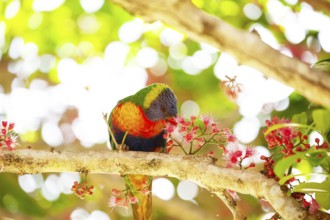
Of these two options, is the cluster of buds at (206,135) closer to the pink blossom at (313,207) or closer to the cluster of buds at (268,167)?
the cluster of buds at (268,167)

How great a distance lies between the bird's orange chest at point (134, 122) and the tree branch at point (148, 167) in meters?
1.24

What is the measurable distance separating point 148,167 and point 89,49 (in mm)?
2863

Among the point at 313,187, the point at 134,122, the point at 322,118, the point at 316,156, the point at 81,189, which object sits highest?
the point at 322,118

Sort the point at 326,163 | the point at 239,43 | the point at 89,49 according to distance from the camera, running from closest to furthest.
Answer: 1. the point at 239,43
2. the point at 326,163
3. the point at 89,49

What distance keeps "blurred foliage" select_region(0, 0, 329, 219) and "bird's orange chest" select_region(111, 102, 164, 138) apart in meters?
0.90

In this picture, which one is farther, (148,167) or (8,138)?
(8,138)

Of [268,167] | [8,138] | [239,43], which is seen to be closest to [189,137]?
[268,167]

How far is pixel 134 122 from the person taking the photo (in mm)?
3605

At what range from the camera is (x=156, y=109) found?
3512 mm

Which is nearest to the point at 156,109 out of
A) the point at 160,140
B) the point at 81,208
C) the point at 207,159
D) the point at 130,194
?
the point at 160,140

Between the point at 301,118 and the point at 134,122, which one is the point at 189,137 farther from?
the point at 134,122

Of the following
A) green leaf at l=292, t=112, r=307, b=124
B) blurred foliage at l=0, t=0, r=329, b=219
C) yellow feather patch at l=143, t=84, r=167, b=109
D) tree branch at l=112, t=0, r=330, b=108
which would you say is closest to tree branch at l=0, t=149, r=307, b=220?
green leaf at l=292, t=112, r=307, b=124

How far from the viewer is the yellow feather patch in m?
3.60

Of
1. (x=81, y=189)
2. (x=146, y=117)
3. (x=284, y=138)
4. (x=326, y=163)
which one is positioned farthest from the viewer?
(x=146, y=117)
